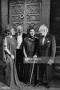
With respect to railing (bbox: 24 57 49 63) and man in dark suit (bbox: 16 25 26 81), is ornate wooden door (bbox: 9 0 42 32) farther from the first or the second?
railing (bbox: 24 57 49 63)

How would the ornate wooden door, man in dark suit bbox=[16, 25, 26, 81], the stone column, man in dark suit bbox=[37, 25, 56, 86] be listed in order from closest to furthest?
man in dark suit bbox=[37, 25, 56, 86]
man in dark suit bbox=[16, 25, 26, 81]
the stone column
the ornate wooden door

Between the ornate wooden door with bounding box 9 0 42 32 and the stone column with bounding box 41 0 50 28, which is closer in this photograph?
the stone column with bounding box 41 0 50 28

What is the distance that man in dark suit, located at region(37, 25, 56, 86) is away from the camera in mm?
6223

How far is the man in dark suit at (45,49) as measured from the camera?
6223 millimetres

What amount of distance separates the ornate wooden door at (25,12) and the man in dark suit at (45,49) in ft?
4.17

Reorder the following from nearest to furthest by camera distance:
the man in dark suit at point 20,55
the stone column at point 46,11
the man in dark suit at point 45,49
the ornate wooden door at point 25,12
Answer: the man in dark suit at point 45,49 < the man in dark suit at point 20,55 < the stone column at point 46,11 < the ornate wooden door at point 25,12

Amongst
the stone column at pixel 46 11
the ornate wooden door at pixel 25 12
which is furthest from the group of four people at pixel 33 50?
the ornate wooden door at pixel 25 12

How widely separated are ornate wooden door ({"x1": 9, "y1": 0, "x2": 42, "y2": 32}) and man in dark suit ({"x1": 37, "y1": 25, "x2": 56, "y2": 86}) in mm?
1271

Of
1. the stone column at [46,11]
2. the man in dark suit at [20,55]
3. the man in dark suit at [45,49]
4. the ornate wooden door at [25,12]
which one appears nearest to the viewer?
the man in dark suit at [45,49]

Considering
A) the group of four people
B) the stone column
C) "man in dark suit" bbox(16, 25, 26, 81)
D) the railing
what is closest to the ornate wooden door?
the stone column

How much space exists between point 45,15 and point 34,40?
1303mm

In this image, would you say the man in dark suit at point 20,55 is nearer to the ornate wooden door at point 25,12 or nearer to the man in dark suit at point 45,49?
the man in dark suit at point 45,49

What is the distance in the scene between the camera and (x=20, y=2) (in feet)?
25.1

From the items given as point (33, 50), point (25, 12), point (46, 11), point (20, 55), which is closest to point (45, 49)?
point (33, 50)
